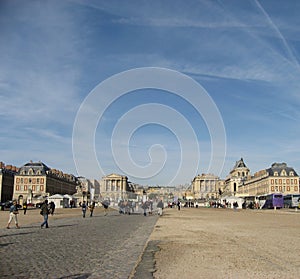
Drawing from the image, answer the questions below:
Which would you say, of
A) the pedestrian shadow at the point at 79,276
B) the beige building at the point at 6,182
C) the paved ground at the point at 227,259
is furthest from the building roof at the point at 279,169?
the pedestrian shadow at the point at 79,276

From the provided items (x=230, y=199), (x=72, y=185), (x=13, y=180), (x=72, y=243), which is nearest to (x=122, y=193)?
(x=72, y=185)

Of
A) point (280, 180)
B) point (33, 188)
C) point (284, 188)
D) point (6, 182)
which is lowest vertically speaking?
point (284, 188)

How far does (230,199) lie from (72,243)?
82084 mm

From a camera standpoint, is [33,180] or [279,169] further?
[33,180]

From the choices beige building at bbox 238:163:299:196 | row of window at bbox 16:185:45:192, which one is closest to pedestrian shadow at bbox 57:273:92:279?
beige building at bbox 238:163:299:196

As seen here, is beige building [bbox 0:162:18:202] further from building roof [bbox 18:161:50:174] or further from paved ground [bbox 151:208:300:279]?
paved ground [bbox 151:208:300:279]

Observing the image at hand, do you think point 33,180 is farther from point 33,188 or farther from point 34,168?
point 34,168

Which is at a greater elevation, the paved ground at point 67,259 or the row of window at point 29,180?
the row of window at point 29,180

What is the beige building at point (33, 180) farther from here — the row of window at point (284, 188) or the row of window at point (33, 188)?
the row of window at point (284, 188)

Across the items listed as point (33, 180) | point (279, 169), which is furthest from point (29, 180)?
point (279, 169)

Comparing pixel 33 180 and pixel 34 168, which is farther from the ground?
pixel 34 168

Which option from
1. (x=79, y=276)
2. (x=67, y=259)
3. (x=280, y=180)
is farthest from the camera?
(x=280, y=180)

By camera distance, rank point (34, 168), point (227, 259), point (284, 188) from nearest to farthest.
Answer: point (227, 259) < point (284, 188) < point (34, 168)

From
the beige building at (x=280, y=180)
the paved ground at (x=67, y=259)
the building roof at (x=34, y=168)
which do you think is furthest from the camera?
the building roof at (x=34, y=168)
